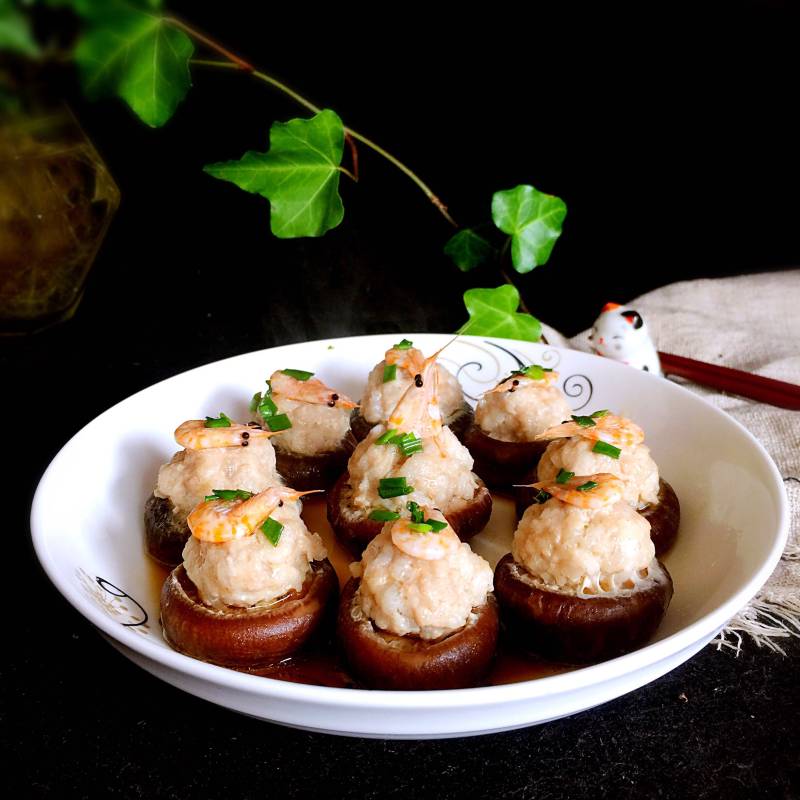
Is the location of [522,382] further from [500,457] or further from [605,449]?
[605,449]

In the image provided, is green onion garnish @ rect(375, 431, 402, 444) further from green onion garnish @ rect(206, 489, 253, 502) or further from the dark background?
the dark background

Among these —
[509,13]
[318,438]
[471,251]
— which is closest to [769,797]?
[318,438]

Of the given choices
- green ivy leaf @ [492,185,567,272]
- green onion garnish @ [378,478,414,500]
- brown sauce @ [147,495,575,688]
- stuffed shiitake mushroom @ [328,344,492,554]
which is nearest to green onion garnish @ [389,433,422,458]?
stuffed shiitake mushroom @ [328,344,492,554]

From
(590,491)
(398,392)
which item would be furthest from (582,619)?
(398,392)

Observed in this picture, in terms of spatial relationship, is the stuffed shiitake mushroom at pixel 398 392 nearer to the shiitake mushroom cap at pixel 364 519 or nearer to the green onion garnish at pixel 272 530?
the shiitake mushroom cap at pixel 364 519

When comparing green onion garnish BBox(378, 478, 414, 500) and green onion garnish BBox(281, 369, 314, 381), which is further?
green onion garnish BBox(281, 369, 314, 381)
